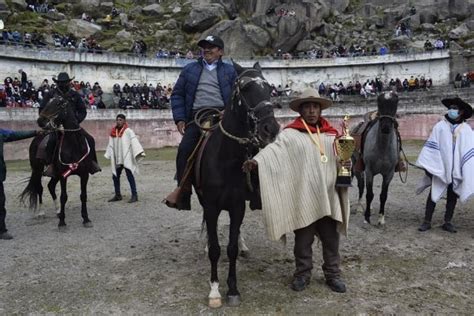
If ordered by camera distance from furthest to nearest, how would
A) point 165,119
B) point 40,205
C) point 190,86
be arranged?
point 165,119 < point 40,205 < point 190,86

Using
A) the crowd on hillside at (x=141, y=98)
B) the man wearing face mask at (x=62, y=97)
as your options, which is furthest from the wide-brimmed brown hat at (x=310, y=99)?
the crowd on hillside at (x=141, y=98)

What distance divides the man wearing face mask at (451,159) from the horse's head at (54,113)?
22.5 ft

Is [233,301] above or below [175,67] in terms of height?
below

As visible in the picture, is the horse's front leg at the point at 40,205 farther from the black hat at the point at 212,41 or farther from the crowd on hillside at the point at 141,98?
the crowd on hillside at the point at 141,98

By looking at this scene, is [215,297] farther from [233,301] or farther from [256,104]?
[256,104]

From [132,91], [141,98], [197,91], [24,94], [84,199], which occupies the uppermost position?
[132,91]

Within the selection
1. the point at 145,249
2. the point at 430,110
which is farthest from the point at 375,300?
the point at 430,110

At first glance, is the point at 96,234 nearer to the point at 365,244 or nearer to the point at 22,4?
the point at 365,244

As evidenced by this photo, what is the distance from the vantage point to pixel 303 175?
5.05 m

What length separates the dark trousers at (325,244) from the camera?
17.6 ft

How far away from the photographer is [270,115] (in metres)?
4.41

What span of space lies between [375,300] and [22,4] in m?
46.4

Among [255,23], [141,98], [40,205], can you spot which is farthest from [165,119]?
[255,23]

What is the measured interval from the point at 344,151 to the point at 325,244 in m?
1.27
